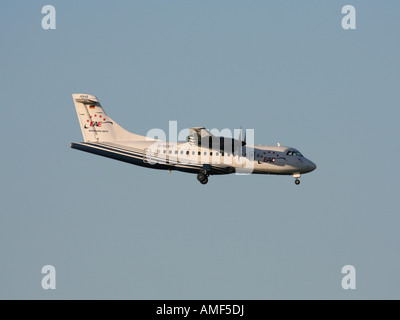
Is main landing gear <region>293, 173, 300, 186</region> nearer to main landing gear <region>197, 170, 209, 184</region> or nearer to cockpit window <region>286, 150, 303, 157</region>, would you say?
cockpit window <region>286, 150, 303, 157</region>

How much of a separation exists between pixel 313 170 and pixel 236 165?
5.30 m

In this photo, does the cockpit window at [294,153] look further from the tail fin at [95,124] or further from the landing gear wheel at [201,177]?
the tail fin at [95,124]

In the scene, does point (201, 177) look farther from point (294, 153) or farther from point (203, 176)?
point (294, 153)

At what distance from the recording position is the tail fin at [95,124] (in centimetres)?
5431

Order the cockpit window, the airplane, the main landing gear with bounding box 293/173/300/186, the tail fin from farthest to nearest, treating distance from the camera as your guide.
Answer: the tail fin, the main landing gear with bounding box 293/173/300/186, the cockpit window, the airplane

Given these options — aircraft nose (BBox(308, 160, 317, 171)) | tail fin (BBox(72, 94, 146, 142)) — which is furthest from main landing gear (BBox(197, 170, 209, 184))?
aircraft nose (BBox(308, 160, 317, 171))

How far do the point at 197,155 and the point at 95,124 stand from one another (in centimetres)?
722

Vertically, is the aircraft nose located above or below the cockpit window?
below

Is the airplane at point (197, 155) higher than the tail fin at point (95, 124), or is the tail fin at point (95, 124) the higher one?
the tail fin at point (95, 124)

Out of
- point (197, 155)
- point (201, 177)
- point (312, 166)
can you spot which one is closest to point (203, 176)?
point (201, 177)

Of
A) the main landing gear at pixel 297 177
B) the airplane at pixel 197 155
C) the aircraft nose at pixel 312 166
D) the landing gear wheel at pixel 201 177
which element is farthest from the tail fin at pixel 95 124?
the aircraft nose at pixel 312 166

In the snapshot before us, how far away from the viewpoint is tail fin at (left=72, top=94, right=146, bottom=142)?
2138 inches
